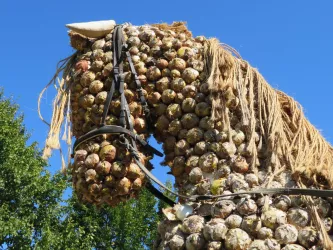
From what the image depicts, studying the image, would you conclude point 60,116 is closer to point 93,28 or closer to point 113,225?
point 93,28

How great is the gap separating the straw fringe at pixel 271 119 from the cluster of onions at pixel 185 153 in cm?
4

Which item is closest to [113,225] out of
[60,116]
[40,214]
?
[40,214]

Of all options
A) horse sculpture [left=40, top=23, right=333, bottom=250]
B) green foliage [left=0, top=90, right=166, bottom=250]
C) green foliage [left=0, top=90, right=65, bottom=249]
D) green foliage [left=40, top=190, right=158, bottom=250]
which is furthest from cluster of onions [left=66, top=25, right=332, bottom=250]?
green foliage [left=40, top=190, right=158, bottom=250]

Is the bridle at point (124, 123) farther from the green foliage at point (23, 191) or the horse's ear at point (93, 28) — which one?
the green foliage at point (23, 191)

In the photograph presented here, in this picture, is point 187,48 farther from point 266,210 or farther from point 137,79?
point 266,210

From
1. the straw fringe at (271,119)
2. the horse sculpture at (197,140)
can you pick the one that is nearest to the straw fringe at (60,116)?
the horse sculpture at (197,140)

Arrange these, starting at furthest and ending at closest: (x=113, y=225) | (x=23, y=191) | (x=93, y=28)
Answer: (x=113, y=225) < (x=23, y=191) < (x=93, y=28)

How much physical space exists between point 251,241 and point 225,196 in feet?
0.79

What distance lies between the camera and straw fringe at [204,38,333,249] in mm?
2516

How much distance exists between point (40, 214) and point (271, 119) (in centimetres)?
1287

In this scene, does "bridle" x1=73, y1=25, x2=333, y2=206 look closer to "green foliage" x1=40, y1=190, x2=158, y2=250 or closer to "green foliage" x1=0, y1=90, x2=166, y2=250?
"green foliage" x1=0, y1=90, x2=166, y2=250

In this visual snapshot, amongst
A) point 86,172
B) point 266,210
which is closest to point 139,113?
point 86,172

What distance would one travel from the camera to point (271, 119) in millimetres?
2648

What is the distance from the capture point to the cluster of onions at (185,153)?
235 cm
